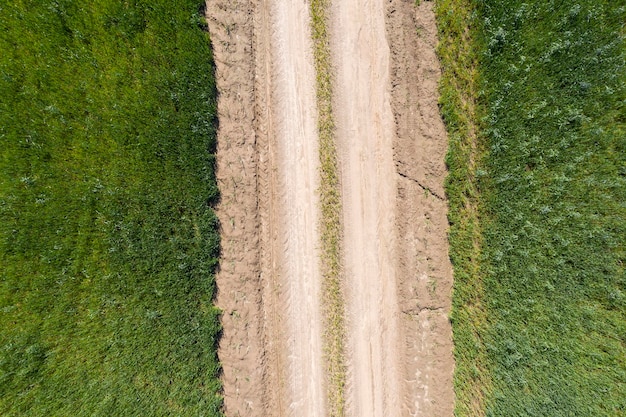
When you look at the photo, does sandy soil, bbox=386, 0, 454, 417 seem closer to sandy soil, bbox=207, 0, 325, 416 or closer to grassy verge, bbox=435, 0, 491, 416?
grassy verge, bbox=435, 0, 491, 416

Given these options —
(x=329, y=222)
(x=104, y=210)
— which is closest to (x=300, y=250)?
(x=329, y=222)

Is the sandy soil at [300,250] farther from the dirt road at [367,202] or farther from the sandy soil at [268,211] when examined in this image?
the dirt road at [367,202]

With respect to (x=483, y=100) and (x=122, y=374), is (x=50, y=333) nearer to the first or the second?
(x=122, y=374)

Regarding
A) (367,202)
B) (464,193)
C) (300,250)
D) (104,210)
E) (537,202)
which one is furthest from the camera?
(367,202)

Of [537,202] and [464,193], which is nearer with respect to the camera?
[537,202]

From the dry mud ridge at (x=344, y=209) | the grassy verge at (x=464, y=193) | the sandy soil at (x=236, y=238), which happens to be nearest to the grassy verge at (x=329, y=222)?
the dry mud ridge at (x=344, y=209)

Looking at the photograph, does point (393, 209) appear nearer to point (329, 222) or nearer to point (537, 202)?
point (329, 222)
